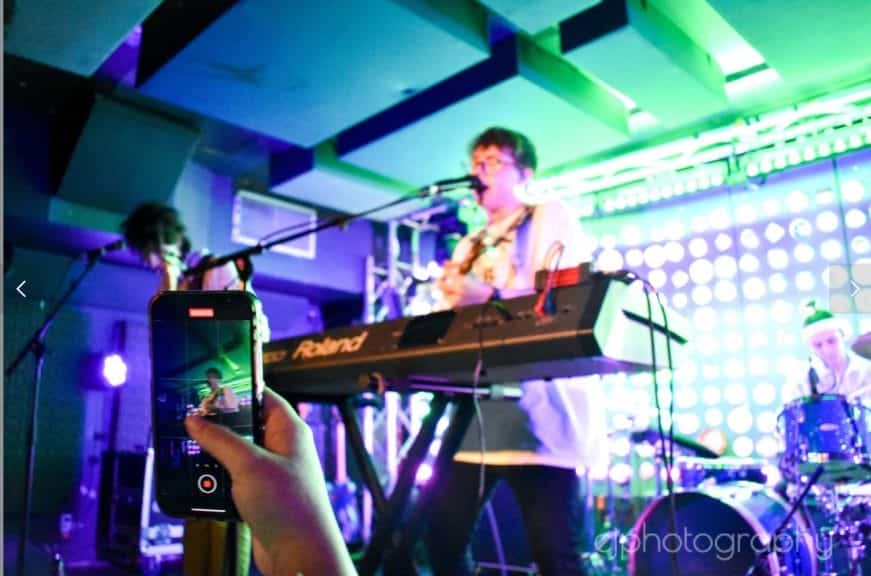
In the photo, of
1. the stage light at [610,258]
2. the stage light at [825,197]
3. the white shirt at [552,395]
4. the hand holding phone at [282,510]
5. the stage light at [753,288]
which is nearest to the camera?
the hand holding phone at [282,510]

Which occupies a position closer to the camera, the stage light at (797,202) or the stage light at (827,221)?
the stage light at (827,221)

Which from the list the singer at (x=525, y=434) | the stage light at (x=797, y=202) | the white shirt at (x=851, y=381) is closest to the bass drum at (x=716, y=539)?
the singer at (x=525, y=434)

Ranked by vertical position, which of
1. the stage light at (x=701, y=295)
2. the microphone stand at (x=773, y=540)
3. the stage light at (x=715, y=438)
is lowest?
the microphone stand at (x=773, y=540)

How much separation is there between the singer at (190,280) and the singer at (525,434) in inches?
27.7

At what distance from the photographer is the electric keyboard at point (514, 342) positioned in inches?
55.4

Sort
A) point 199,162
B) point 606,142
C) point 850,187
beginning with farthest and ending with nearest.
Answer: point 199,162, point 606,142, point 850,187

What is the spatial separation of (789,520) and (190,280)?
6.39 feet

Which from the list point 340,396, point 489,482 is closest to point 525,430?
point 489,482

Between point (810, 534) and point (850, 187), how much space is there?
1.02 meters

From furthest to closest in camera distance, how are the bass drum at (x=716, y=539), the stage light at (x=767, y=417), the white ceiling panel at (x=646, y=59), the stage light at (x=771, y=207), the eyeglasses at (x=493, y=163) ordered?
the white ceiling panel at (x=646, y=59) < the stage light at (x=767, y=417) < the stage light at (x=771, y=207) < the eyeglasses at (x=493, y=163) < the bass drum at (x=716, y=539)

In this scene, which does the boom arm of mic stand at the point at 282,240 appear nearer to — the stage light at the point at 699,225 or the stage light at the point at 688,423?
the stage light at the point at 699,225

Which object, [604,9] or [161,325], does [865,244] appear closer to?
[161,325]

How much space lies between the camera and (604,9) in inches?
142

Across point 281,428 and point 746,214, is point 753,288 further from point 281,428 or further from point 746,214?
point 281,428
